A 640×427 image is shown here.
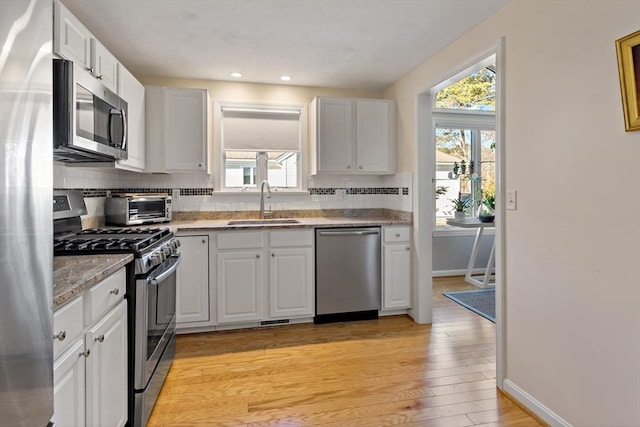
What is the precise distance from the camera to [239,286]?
300 centimetres

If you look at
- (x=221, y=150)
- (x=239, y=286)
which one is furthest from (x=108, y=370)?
(x=221, y=150)

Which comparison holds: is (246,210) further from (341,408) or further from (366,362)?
(341,408)

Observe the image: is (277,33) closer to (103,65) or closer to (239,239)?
(103,65)

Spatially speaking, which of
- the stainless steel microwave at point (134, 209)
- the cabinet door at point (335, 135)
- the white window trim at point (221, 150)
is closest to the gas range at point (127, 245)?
the stainless steel microwave at point (134, 209)

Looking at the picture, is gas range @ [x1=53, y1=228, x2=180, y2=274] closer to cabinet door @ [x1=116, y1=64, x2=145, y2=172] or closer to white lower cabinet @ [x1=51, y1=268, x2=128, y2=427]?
white lower cabinet @ [x1=51, y1=268, x2=128, y2=427]

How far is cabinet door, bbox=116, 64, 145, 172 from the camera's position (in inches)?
99.4

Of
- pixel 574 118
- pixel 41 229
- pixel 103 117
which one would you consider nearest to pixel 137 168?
pixel 103 117

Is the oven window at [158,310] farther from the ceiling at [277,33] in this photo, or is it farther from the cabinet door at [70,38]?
the ceiling at [277,33]

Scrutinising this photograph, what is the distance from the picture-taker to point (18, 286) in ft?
2.20

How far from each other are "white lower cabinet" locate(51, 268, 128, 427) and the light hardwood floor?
1.51 ft

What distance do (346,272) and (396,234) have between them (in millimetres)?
614

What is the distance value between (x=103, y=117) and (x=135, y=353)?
1.34 metres

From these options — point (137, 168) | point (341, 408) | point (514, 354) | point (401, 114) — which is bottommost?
point (341, 408)

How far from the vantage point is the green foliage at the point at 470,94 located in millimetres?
4648
